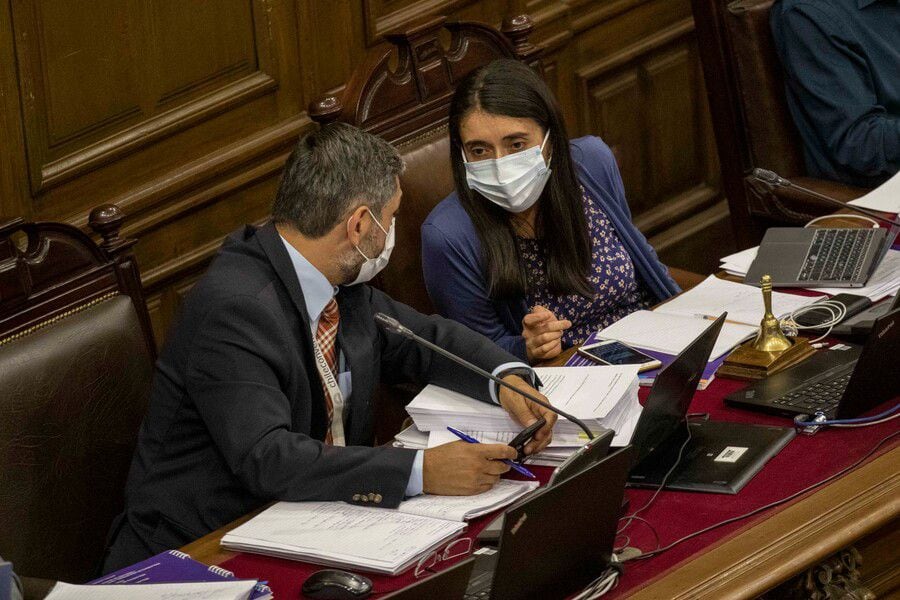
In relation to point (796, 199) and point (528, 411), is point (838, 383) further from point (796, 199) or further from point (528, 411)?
point (796, 199)

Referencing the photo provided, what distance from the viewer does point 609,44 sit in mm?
4375

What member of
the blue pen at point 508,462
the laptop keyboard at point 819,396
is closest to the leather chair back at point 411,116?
the blue pen at point 508,462

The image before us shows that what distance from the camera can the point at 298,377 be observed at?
2.29 meters

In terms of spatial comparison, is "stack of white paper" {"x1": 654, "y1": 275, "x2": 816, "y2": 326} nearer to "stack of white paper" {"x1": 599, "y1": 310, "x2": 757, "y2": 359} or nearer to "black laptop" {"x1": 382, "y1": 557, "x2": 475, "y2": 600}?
"stack of white paper" {"x1": 599, "y1": 310, "x2": 757, "y2": 359}

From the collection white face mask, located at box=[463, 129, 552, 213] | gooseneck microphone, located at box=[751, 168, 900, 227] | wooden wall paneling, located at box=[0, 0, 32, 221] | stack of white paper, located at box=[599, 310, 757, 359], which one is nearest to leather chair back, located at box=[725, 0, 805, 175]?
gooseneck microphone, located at box=[751, 168, 900, 227]

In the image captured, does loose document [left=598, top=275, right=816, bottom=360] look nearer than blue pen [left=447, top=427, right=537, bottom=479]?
No

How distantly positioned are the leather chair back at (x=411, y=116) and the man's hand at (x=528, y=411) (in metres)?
0.70

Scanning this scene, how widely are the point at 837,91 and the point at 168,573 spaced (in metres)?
2.39

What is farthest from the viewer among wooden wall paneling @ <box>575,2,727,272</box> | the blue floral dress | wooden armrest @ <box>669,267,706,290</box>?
wooden wall paneling @ <box>575,2,727,272</box>

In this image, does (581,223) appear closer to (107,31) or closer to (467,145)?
(467,145)

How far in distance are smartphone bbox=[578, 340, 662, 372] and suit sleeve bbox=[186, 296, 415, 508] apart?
0.59 meters

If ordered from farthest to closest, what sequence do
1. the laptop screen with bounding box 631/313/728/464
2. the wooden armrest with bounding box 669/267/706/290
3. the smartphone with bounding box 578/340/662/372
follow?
the wooden armrest with bounding box 669/267/706/290 < the smartphone with bounding box 578/340/662/372 < the laptop screen with bounding box 631/313/728/464

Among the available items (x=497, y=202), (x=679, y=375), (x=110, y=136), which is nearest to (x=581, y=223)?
(x=497, y=202)

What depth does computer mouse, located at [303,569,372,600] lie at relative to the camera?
1.88 meters
